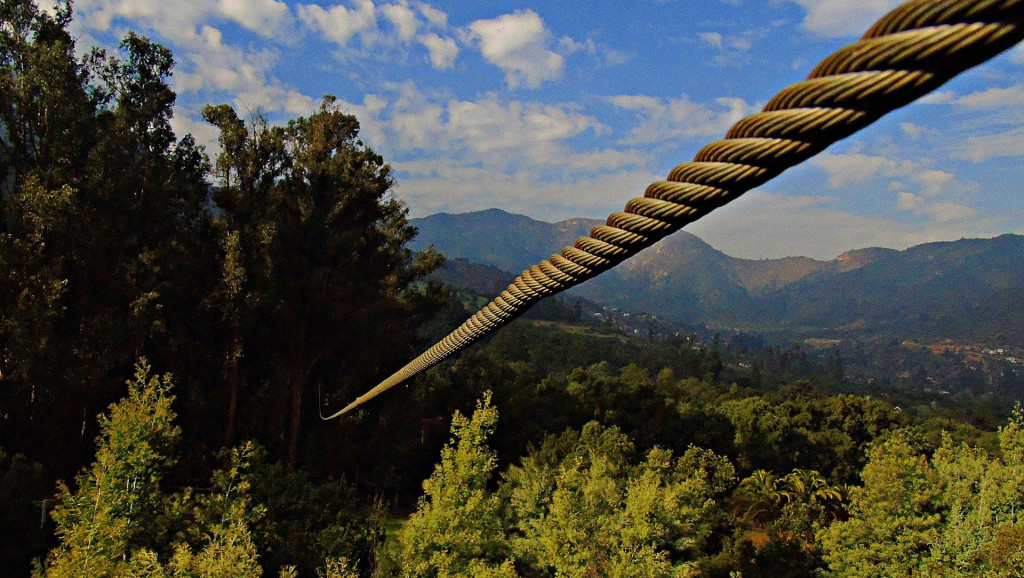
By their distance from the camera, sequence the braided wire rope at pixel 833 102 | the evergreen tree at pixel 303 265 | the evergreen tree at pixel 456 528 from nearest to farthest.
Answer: the braided wire rope at pixel 833 102, the evergreen tree at pixel 456 528, the evergreen tree at pixel 303 265

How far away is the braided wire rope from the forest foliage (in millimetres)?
8678

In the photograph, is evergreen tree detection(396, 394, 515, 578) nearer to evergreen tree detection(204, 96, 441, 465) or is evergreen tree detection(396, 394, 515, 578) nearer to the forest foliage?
the forest foliage

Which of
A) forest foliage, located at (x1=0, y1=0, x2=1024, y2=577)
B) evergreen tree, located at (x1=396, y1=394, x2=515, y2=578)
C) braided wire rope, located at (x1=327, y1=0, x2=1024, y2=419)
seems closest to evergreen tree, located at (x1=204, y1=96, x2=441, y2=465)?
forest foliage, located at (x1=0, y1=0, x2=1024, y2=577)

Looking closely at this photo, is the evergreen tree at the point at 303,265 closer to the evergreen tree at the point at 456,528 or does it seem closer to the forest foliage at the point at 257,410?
the forest foliage at the point at 257,410

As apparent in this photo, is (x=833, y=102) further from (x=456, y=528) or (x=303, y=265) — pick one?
(x=303, y=265)

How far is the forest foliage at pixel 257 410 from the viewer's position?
1117 cm

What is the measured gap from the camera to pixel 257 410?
1753 centimetres

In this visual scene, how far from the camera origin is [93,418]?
47.3ft

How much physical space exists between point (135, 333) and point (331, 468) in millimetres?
7213

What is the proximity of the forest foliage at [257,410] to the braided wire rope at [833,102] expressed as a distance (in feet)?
28.5

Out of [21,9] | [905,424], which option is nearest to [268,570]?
[21,9]

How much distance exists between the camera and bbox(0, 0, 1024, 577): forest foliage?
11172mm

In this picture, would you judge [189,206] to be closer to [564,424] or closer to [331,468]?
[331,468]

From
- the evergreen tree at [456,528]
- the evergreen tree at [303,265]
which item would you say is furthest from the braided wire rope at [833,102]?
the evergreen tree at [303,265]
